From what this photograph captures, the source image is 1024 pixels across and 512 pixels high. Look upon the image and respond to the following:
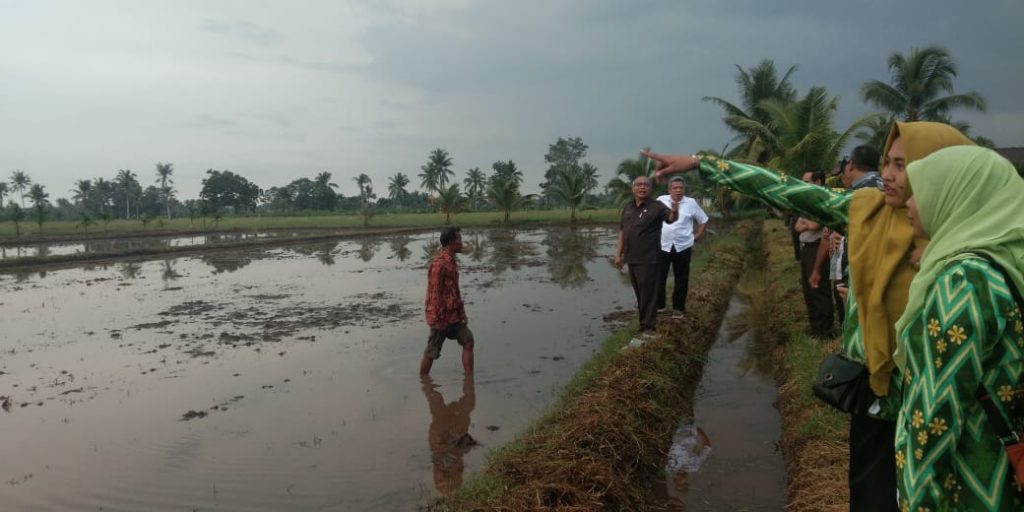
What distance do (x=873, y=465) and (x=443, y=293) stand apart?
449 centimetres

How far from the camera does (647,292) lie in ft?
21.2

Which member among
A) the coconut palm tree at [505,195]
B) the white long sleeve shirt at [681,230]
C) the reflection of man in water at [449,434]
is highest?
the coconut palm tree at [505,195]

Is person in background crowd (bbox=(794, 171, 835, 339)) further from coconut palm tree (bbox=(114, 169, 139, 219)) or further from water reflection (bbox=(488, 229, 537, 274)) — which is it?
coconut palm tree (bbox=(114, 169, 139, 219))

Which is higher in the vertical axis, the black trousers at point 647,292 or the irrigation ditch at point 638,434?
the black trousers at point 647,292

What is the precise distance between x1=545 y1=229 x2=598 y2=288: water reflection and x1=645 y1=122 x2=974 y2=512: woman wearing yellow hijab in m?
11.2

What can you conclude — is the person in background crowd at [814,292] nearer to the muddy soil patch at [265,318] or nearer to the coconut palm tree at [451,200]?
the muddy soil patch at [265,318]

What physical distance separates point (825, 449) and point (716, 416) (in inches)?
52.9

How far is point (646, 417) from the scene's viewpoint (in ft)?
14.6

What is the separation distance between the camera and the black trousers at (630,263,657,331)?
254 inches

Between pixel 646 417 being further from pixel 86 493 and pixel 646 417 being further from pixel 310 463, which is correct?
pixel 86 493

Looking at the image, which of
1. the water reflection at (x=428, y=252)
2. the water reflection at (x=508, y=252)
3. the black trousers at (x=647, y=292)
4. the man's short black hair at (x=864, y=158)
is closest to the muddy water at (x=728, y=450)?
the black trousers at (x=647, y=292)

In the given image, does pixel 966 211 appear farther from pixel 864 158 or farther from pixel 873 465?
pixel 864 158

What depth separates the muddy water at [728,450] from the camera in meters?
3.65

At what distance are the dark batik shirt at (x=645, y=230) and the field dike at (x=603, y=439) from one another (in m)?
0.82
